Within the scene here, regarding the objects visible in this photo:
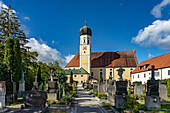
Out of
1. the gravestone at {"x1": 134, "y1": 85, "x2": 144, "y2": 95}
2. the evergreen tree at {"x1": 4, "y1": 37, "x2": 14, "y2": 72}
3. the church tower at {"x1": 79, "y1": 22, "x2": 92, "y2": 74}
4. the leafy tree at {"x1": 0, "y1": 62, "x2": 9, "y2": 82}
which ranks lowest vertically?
the gravestone at {"x1": 134, "y1": 85, "x2": 144, "y2": 95}

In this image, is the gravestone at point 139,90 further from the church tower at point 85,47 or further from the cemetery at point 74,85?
the church tower at point 85,47

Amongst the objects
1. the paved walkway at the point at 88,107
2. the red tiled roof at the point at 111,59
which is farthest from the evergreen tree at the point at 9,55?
the red tiled roof at the point at 111,59

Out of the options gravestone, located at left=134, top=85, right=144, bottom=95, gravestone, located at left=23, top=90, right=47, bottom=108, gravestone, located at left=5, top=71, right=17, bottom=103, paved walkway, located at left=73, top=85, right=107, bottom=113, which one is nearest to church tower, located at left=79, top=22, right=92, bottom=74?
gravestone, located at left=134, top=85, right=144, bottom=95

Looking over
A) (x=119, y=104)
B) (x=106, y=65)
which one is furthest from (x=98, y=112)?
(x=106, y=65)

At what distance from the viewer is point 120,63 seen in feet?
185

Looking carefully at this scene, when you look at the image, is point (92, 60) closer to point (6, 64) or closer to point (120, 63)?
point (120, 63)

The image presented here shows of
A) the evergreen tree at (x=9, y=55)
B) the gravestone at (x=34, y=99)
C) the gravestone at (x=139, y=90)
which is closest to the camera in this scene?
the gravestone at (x=34, y=99)

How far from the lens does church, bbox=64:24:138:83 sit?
5488cm

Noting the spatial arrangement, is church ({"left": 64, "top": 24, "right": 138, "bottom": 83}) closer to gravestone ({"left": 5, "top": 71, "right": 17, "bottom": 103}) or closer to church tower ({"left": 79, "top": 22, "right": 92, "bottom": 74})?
church tower ({"left": 79, "top": 22, "right": 92, "bottom": 74})

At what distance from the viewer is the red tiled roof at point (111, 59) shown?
56.0 m

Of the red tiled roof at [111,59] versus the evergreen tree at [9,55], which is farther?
the red tiled roof at [111,59]

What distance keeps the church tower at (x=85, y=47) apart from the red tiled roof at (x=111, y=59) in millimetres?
3293

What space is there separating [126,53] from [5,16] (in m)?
48.2

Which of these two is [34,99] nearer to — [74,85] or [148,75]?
[74,85]
